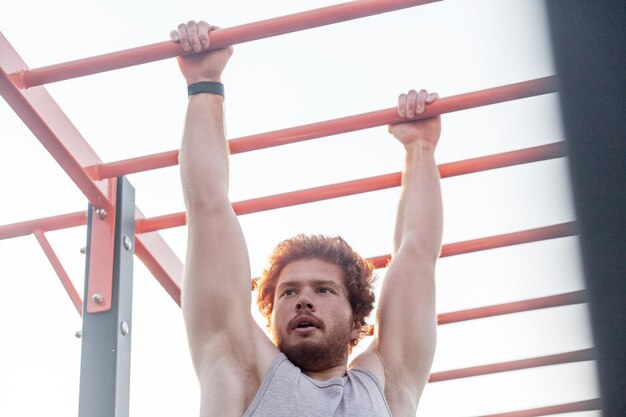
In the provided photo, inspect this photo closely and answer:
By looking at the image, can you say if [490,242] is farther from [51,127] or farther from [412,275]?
[51,127]

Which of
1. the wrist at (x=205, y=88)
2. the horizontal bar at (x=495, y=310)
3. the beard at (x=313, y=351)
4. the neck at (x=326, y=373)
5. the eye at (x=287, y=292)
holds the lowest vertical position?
the neck at (x=326, y=373)

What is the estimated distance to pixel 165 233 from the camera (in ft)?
9.66

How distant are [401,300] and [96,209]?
97 centimetres

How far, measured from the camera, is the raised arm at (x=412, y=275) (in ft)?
6.98

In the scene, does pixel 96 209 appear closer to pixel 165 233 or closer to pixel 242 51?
pixel 165 233

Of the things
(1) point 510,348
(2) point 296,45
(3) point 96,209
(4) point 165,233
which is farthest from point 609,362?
(1) point 510,348

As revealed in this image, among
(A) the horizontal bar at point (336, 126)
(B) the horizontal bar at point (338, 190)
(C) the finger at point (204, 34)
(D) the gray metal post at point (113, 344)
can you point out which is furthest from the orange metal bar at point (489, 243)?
(C) the finger at point (204, 34)

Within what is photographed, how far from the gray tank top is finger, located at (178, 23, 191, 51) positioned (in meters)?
0.79

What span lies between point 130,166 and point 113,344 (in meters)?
0.52

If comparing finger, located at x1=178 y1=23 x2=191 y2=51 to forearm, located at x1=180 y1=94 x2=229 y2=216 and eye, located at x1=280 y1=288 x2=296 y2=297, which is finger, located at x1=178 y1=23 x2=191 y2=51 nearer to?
forearm, located at x1=180 y1=94 x2=229 y2=216

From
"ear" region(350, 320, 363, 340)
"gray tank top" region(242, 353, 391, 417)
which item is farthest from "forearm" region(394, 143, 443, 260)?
"gray tank top" region(242, 353, 391, 417)

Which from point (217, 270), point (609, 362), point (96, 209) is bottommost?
point (609, 362)

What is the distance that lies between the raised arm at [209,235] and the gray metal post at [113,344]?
1.67ft

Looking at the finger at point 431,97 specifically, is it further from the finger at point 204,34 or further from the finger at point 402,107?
the finger at point 204,34
